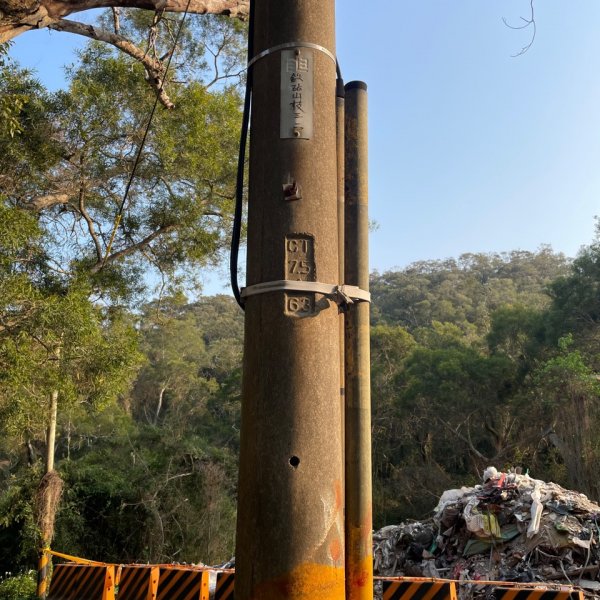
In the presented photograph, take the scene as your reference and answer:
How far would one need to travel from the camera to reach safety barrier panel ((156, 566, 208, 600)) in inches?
227

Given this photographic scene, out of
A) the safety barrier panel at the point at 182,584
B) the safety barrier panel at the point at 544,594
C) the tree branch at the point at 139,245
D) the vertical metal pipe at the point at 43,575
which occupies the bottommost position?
the vertical metal pipe at the point at 43,575

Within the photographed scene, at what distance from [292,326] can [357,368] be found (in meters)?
0.41

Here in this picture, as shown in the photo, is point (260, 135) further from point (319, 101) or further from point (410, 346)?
point (410, 346)

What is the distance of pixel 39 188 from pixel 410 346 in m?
23.3

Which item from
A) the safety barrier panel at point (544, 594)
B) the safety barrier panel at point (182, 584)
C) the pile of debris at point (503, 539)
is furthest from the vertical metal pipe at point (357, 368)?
the pile of debris at point (503, 539)

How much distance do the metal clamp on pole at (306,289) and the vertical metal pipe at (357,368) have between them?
0.16 meters

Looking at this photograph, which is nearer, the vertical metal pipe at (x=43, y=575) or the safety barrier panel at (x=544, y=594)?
the safety barrier panel at (x=544, y=594)

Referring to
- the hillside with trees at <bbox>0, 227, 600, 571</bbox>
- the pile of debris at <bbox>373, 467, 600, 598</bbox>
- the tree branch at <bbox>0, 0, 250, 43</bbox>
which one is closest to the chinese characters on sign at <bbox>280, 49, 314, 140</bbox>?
the tree branch at <bbox>0, 0, 250, 43</bbox>

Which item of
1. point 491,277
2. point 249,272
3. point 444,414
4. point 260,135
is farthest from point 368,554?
point 491,277

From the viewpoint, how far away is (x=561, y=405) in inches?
840

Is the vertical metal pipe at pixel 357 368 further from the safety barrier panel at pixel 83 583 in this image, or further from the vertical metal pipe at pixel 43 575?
the vertical metal pipe at pixel 43 575

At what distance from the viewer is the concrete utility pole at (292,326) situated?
5.82ft

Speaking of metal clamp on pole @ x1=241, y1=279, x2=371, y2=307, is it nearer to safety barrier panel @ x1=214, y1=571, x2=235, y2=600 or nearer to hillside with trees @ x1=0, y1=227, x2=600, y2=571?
safety barrier panel @ x1=214, y1=571, x2=235, y2=600

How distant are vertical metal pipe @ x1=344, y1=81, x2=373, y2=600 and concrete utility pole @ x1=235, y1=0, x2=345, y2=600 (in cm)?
18
